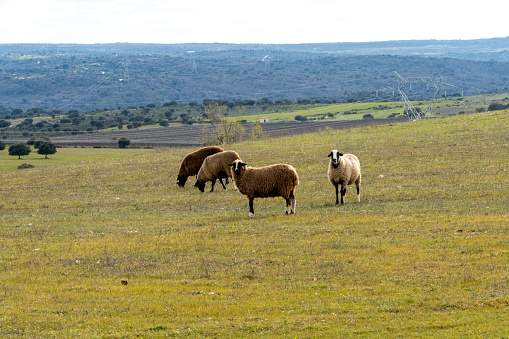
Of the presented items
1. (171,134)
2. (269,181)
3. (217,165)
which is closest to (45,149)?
(171,134)

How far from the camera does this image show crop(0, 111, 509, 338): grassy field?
12930mm

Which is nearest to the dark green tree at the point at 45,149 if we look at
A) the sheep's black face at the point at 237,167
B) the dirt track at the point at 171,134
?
the dirt track at the point at 171,134

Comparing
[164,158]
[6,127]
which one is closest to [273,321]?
[164,158]

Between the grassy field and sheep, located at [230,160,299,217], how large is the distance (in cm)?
85

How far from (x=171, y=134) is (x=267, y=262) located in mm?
131135

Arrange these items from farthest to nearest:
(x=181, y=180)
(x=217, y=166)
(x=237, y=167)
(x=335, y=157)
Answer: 1. (x=181, y=180)
2. (x=217, y=166)
3. (x=335, y=157)
4. (x=237, y=167)

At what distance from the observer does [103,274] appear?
1736 centimetres

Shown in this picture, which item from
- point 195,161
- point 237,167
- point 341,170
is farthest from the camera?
point 195,161

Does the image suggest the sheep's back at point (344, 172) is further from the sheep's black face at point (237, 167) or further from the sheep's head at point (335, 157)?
the sheep's black face at point (237, 167)

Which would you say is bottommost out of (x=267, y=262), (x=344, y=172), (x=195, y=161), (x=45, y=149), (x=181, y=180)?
(x=45, y=149)

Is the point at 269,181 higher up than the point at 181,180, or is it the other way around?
the point at 269,181

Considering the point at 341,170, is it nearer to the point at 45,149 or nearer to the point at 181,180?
the point at 181,180

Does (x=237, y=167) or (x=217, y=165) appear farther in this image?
(x=217, y=165)

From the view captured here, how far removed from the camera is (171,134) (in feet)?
483
